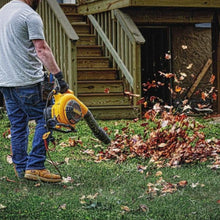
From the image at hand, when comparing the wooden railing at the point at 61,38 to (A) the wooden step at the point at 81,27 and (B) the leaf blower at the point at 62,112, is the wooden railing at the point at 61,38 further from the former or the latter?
(B) the leaf blower at the point at 62,112

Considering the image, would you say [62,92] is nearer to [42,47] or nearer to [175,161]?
[42,47]

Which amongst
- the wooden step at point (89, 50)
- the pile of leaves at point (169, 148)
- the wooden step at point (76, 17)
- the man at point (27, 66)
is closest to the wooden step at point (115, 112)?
the wooden step at point (89, 50)

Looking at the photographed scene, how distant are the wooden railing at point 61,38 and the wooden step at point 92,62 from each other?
88 centimetres

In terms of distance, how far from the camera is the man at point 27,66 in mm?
5098

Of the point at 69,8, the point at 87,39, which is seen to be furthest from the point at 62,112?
the point at 69,8

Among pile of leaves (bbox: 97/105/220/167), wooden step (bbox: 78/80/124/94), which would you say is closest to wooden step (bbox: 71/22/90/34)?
wooden step (bbox: 78/80/124/94)

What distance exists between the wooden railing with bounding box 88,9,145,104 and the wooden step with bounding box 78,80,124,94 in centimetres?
18

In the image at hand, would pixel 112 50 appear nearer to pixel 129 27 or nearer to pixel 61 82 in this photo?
pixel 129 27

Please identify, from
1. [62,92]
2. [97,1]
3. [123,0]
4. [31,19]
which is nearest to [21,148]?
[62,92]

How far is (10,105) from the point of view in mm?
5453

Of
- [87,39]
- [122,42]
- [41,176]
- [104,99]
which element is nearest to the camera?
[41,176]

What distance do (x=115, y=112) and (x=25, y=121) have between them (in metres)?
5.03

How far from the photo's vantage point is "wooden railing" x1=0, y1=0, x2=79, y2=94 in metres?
9.91

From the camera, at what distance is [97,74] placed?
1136 centimetres
